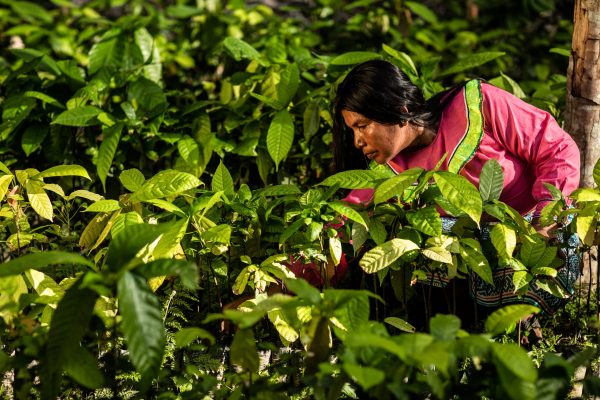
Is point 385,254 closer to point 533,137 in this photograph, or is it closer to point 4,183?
point 533,137

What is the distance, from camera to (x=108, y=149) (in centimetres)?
321

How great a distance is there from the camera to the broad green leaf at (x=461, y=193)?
2.32m

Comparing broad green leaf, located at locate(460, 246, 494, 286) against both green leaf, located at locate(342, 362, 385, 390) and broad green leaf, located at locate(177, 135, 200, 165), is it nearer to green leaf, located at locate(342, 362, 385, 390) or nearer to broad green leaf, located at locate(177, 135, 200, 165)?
green leaf, located at locate(342, 362, 385, 390)

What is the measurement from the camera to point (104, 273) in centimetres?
187

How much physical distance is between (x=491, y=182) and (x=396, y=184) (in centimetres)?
29

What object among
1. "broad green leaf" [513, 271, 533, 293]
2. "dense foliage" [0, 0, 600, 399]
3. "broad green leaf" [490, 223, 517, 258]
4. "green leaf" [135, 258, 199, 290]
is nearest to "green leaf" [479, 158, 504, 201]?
"dense foliage" [0, 0, 600, 399]

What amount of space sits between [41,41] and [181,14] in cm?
75

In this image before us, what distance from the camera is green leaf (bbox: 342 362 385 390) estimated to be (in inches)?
66.4

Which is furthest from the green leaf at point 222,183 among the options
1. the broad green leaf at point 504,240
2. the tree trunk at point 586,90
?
the tree trunk at point 586,90

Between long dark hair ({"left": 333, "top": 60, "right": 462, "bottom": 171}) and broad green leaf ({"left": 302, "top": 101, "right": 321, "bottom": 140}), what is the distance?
13.4 inches

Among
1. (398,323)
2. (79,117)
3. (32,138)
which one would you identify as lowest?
(398,323)

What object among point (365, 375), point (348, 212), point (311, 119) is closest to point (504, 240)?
point (348, 212)

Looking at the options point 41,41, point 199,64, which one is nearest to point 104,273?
point 199,64

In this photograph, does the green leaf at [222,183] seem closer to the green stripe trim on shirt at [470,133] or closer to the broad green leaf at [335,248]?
the broad green leaf at [335,248]
